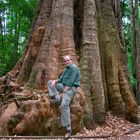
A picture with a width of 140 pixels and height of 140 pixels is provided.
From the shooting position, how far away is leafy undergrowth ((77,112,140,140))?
916cm

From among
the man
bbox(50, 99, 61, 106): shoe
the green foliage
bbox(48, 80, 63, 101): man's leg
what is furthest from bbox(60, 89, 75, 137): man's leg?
the green foliage

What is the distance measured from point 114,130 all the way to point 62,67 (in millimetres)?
2423

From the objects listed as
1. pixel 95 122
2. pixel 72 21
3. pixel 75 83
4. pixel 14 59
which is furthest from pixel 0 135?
pixel 14 59

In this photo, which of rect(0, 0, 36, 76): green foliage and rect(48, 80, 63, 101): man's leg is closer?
rect(48, 80, 63, 101): man's leg

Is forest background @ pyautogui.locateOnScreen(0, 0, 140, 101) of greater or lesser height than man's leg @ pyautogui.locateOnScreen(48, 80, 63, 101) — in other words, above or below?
above

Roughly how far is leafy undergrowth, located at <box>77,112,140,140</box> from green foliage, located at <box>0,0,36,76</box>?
506 inches

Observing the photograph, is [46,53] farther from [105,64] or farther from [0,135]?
[0,135]

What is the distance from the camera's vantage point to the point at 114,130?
10.3 meters

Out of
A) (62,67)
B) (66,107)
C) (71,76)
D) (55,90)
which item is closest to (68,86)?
(71,76)

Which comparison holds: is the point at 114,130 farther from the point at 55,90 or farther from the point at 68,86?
the point at 68,86

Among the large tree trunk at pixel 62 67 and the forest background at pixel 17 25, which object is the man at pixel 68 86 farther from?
the forest background at pixel 17 25

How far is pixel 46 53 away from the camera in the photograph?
10914 mm

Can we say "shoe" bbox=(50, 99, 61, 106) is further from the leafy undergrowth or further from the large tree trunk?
the leafy undergrowth

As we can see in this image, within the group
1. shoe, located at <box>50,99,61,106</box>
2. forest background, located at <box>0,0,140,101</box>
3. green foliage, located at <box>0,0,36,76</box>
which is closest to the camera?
shoe, located at <box>50,99,61,106</box>
